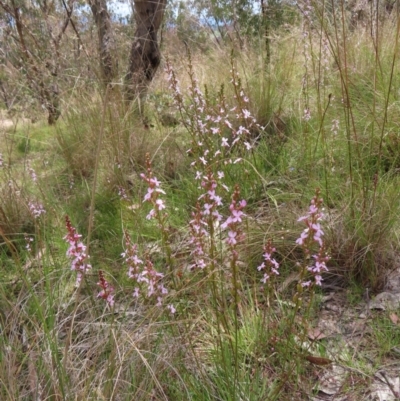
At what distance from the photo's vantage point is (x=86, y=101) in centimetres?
360

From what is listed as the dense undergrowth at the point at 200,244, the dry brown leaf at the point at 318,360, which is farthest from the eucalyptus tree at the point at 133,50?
the dry brown leaf at the point at 318,360

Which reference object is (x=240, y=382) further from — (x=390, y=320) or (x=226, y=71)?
(x=226, y=71)

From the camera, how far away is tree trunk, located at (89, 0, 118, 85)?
3.22 meters

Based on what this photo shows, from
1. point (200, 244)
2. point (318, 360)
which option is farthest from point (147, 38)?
point (318, 360)

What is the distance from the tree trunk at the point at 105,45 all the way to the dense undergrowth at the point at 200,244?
16cm

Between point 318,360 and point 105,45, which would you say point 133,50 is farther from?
point 318,360

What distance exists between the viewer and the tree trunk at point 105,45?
322 centimetres

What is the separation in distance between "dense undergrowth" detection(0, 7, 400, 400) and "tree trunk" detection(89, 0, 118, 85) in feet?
0.54

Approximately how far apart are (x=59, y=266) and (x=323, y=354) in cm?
128

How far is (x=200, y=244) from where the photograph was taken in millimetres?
1329

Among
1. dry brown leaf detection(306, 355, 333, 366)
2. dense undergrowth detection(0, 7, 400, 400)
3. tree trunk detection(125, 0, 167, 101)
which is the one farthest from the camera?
tree trunk detection(125, 0, 167, 101)

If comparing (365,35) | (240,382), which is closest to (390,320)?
(240,382)

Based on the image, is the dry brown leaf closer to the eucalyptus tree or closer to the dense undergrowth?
the dense undergrowth

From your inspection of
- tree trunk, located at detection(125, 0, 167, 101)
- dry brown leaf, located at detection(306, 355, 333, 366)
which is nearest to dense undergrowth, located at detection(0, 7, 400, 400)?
dry brown leaf, located at detection(306, 355, 333, 366)
